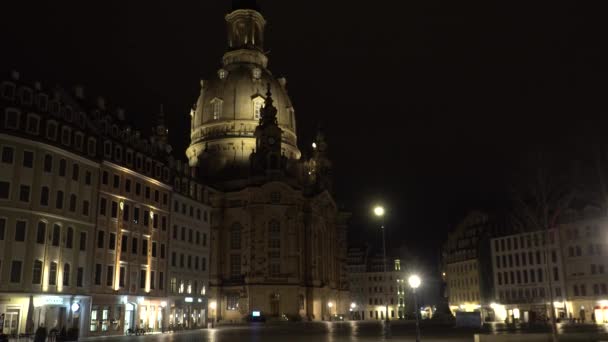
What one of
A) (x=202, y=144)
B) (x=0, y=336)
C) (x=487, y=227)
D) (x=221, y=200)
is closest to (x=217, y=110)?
(x=202, y=144)

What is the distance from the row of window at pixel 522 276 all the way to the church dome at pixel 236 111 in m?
48.1

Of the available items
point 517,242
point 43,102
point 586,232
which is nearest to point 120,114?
point 43,102

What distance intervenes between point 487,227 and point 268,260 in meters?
46.1

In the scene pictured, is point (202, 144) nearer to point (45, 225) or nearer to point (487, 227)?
point (487, 227)

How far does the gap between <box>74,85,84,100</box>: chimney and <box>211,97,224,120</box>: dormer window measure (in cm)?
6123

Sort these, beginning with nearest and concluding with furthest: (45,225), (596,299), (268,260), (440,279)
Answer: (45,225), (596,299), (268,260), (440,279)

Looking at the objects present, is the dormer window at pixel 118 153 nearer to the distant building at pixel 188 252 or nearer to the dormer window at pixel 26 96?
the dormer window at pixel 26 96

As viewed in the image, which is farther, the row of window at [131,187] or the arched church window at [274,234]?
the arched church window at [274,234]

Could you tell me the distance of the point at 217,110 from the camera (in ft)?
436

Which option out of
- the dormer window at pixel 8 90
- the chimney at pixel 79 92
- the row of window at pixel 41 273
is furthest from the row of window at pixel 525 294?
the dormer window at pixel 8 90

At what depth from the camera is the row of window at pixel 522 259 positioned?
10670cm

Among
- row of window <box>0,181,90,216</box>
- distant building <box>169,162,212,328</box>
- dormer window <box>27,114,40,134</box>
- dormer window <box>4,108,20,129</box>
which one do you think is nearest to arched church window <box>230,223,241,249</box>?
distant building <box>169,162,212,328</box>

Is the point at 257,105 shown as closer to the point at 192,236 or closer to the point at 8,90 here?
the point at 192,236

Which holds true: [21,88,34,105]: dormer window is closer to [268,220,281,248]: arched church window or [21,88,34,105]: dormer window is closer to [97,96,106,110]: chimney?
[97,96,106,110]: chimney
